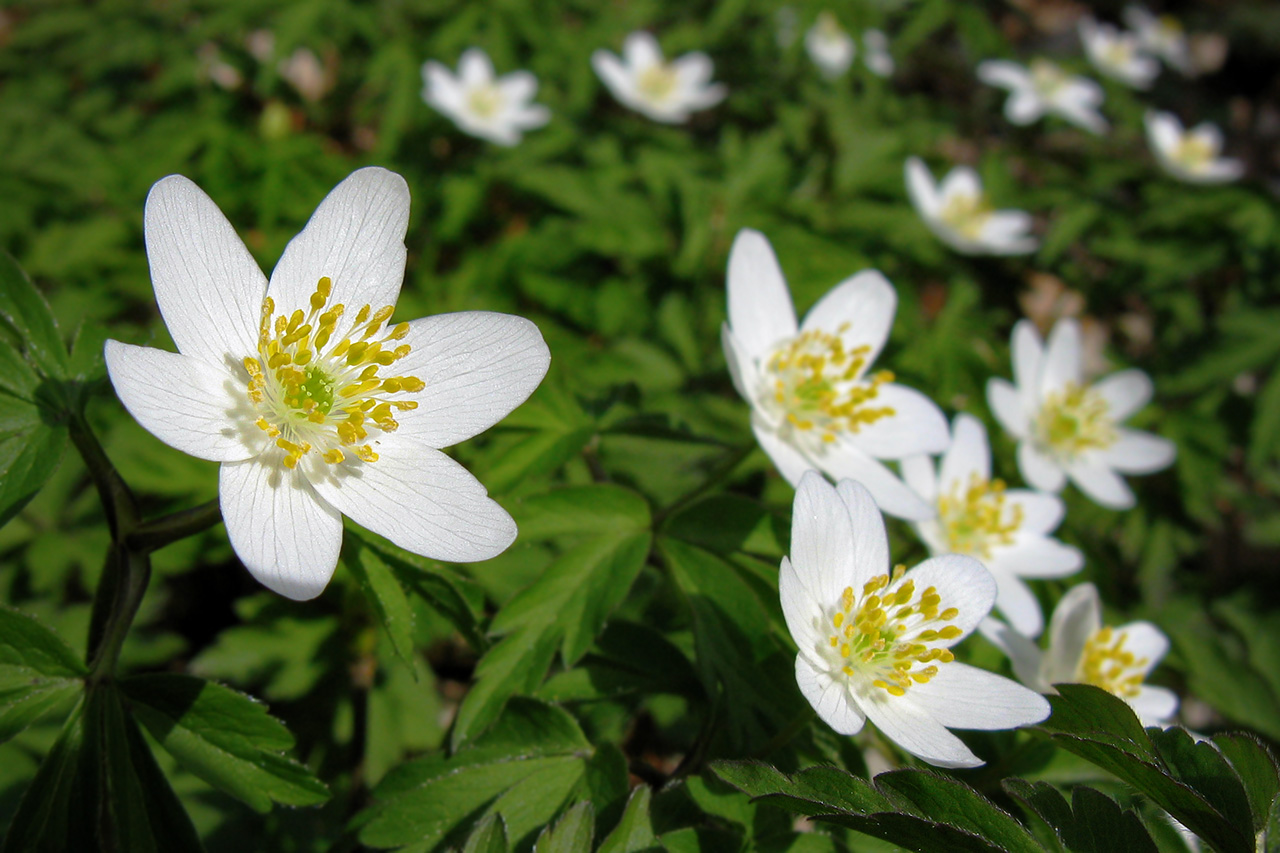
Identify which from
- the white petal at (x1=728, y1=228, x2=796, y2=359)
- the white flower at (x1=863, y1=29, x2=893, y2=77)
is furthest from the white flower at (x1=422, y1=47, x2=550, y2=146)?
the white petal at (x1=728, y1=228, x2=796, y2=359)

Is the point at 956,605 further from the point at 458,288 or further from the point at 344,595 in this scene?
the point at 458,288

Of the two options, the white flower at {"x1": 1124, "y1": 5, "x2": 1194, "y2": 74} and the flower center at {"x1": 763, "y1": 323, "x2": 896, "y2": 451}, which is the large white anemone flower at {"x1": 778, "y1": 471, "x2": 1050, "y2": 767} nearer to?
the flower center at {"x1": 763, "y1": 323, "x2": 896, "y2": 451}

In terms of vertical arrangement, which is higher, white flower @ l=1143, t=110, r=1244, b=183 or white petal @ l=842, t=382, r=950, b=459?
white petal @ l=842, t=382, r=950, b=459

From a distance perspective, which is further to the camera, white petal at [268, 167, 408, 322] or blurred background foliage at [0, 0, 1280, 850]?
blurred background foliage at [0, 0, 1280, 850]

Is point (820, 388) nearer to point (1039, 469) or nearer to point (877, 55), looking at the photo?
point (1039, 469)

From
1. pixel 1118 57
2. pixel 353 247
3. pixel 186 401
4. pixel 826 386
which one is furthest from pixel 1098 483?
pixel 1118 57

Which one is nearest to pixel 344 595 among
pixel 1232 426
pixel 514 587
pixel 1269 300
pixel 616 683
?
pixel 514 587

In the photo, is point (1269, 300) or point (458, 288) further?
point (1269, 300)
